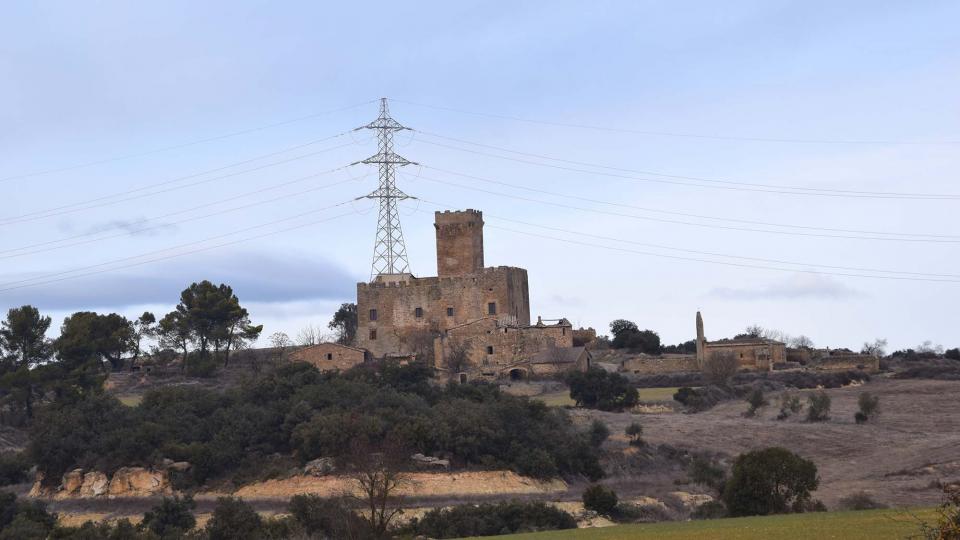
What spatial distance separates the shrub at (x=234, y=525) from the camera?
29.9m

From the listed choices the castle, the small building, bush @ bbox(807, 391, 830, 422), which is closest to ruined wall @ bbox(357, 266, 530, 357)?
the castle

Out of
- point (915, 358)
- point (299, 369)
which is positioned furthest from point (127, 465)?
point (915, 358)

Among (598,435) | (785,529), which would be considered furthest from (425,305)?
(785,529)

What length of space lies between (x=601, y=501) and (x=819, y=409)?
16739mm

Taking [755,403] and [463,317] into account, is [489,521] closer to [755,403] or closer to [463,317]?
[755,403]

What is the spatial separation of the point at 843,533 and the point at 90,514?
84.9 ft

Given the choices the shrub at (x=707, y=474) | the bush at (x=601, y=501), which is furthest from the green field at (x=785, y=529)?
the shrub at (x=707, y=474)

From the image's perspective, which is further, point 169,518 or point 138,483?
point 138,483

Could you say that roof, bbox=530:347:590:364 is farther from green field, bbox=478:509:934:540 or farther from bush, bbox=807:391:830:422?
green field, bbox=478:509:934:540

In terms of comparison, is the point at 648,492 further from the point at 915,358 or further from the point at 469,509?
the point at 915,358

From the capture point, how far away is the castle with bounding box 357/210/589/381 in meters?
61.3

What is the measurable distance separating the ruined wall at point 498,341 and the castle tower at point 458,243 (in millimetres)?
5279

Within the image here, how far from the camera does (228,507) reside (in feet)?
104

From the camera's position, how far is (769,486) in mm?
29625
